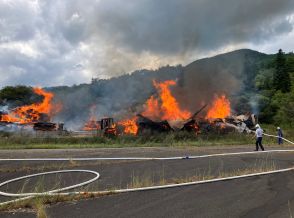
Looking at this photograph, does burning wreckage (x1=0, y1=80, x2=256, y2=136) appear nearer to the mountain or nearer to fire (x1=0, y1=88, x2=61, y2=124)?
fire (x1=0, y1=88, x2=61, y2=124)

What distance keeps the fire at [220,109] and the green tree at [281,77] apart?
41.9 meters

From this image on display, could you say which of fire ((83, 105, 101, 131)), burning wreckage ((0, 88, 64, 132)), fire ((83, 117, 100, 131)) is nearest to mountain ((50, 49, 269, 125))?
fire ((83, 105, 101, 131))

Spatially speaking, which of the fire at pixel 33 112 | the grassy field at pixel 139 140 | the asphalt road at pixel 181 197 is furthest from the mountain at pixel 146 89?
the asphalt road at pixel 181 197

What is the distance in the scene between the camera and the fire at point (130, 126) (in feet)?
120

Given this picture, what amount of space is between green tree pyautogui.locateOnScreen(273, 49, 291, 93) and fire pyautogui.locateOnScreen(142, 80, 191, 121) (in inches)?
1860

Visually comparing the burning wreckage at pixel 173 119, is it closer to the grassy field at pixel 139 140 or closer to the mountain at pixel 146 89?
the mountain at pixel 146 89

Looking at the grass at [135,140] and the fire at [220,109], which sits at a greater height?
the fire at [220,109]

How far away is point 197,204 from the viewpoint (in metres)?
8.38

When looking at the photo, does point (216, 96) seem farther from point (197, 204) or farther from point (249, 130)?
point (197, 204)

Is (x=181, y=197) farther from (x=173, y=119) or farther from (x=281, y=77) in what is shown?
(x=281, y=77)

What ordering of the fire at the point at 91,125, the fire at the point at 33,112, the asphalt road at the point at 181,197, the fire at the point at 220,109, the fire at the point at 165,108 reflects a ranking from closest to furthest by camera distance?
the asphalt road at the point at 181,197, the fire at the point at 165,108, the fire at the point at 220,109, the fire at the point at 91,125, the fire at the point at 33,112

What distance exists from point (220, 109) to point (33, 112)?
75.7 feet

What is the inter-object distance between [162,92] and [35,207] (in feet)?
A: 102

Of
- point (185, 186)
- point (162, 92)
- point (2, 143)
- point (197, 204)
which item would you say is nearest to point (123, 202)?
point (197, 204)
